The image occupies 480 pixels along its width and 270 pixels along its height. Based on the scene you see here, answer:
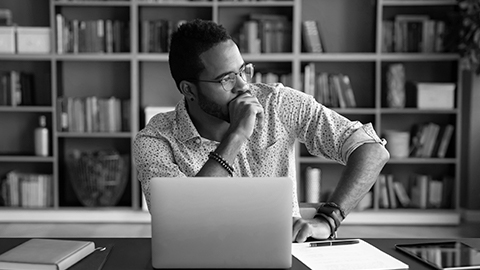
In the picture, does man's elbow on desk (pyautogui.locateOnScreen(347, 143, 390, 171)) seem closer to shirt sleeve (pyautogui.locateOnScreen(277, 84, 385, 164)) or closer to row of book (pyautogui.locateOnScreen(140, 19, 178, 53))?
shirt sleeve (pyautogui.locateOnScreen(277, 84, 385, 164))

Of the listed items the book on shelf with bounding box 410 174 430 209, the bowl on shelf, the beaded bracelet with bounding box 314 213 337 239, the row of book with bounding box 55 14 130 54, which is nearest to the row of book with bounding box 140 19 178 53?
the row of book with bounding box 55 14 130 54

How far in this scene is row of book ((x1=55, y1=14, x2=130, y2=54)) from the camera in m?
4.18

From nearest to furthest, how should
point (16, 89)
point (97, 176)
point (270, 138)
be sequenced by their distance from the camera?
1. point (270, 138)
2. point (97, 176)
3. point (16, 89)

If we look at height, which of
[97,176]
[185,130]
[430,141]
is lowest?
[97,176]

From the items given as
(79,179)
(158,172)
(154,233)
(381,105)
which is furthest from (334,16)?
(154,233)

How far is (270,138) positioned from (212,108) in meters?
0.22

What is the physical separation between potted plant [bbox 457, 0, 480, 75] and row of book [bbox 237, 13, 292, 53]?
3.94 ft

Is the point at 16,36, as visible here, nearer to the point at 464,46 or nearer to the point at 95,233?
the point at 95,233

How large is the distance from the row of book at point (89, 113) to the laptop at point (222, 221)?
10.6 ft

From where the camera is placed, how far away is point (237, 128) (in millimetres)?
1674

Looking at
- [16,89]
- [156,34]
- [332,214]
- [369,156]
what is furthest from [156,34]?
[332,214]

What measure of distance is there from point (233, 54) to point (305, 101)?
12.1 inches

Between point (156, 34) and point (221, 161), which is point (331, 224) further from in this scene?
point (156, 34)

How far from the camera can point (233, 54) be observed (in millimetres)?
1798
